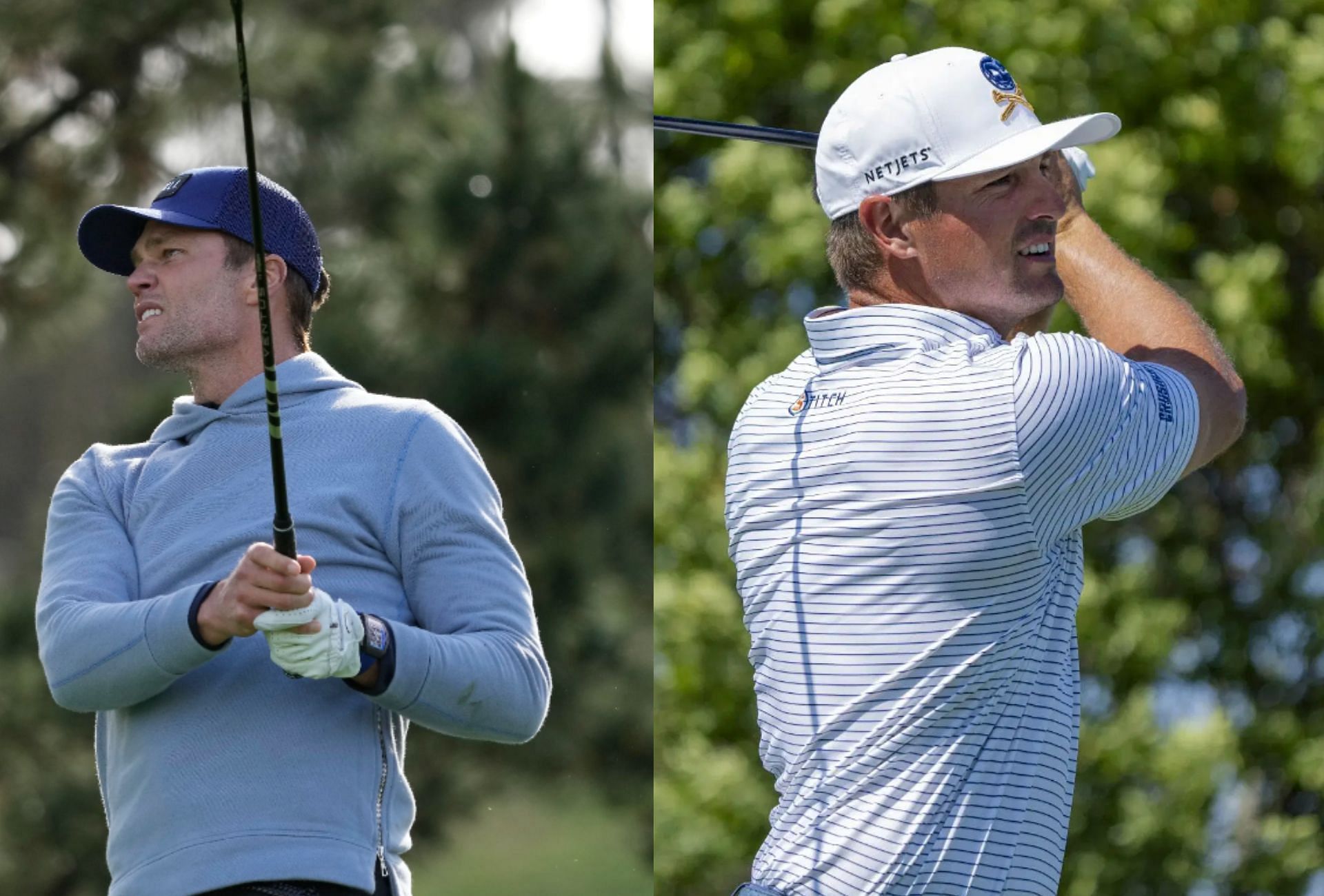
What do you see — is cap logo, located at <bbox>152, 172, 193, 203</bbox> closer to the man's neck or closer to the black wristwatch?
the man's neck

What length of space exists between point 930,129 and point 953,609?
1.89 feet

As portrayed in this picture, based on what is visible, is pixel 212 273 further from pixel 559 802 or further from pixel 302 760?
pixel 559 802

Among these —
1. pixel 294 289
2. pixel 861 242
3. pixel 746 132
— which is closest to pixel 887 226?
pixel 861 242

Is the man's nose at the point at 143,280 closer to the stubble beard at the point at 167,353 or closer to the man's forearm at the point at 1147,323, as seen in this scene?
the stubble beard at the point at 167,353

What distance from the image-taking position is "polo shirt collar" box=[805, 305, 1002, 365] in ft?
7.52

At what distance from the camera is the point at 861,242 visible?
2.44 metres

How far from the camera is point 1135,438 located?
2.18 metres

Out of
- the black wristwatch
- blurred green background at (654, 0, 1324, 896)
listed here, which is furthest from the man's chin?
blurred green background at (654, 0, 1324, 896)

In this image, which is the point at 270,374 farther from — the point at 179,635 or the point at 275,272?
the point at 275,272

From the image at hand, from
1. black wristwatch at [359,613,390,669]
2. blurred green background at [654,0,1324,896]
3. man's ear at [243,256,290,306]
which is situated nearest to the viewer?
black wristwatch at [359,613,390,669]

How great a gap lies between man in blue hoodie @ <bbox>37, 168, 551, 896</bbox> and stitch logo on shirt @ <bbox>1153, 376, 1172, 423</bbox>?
2.57 feet

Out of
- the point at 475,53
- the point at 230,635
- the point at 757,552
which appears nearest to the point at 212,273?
the point at 230,635

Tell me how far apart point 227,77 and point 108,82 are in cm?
53

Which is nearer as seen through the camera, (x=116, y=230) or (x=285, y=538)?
(x=285, y=538)
